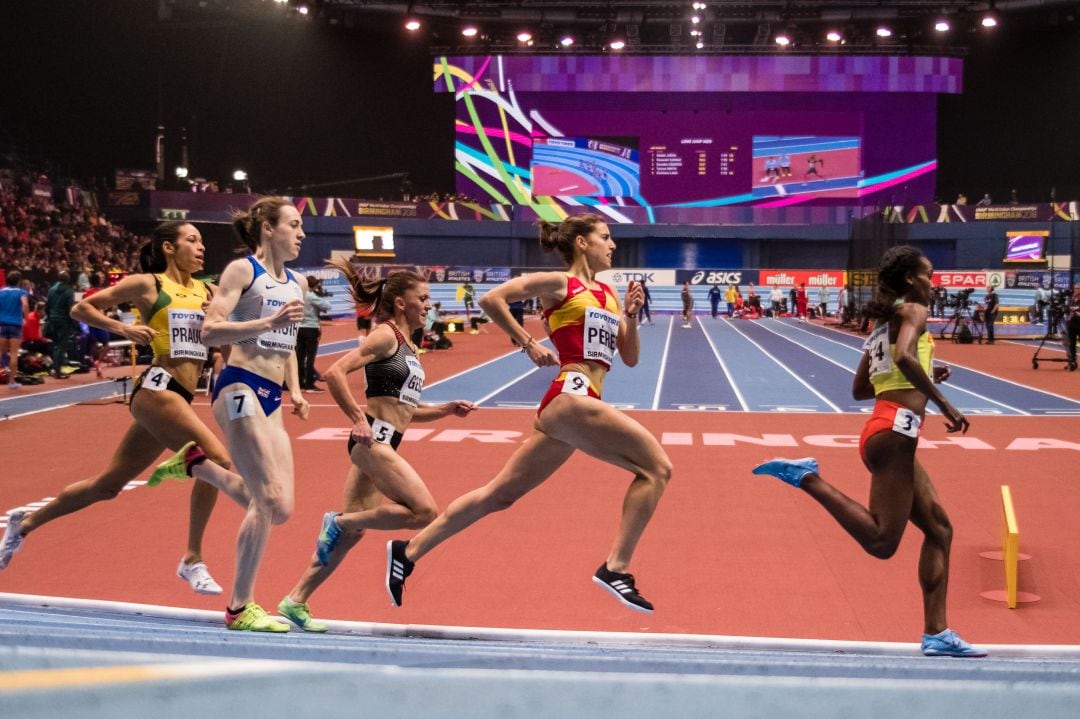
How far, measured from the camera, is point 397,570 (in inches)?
217

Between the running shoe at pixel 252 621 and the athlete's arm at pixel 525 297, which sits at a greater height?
the athlete's arm at pixel 525 297

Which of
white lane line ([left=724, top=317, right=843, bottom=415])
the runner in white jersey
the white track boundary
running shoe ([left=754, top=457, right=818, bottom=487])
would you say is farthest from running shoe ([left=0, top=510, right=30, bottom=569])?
white lane line ([left=724, top=317, right=843, bottom=415])

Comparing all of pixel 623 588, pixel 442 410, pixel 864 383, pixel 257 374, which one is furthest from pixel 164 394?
pixel 864 383

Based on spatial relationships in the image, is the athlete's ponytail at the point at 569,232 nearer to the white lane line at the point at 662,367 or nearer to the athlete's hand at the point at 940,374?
the athlete's hand at the point at 940,374

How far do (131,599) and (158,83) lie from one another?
46.5 m

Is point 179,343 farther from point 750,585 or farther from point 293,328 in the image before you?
point 750,585

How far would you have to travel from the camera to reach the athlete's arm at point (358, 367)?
17.5 ft

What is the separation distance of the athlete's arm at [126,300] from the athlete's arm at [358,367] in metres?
1.40


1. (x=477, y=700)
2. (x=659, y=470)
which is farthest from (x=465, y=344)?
(x=477, y=700)

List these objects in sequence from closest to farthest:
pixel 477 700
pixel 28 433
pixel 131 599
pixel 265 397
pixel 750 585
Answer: pixel 477 700 → pixel 265 397 → pixel 131 599 → pixel 750 585 → pixel 28 433

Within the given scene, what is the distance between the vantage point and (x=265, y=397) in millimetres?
5277

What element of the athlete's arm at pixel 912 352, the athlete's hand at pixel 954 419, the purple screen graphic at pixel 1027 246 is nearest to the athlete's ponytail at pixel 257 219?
the athlete's arm at pixel 912 352

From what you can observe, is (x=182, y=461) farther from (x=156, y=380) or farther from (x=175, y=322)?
(x=175, y=322)

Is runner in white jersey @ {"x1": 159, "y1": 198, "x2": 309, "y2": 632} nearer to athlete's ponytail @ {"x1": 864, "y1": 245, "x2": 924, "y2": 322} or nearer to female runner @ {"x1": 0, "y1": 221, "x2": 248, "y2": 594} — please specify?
female runner @ {"x1": 0, "y1": 221, "x2": 248, "y2": 594}
